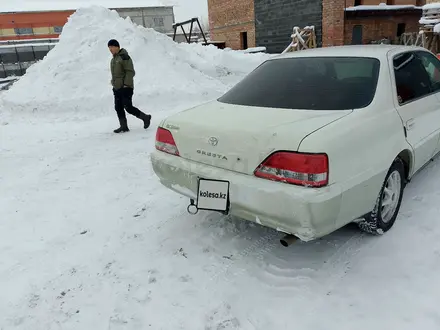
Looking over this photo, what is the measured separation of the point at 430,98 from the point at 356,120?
1.48 m

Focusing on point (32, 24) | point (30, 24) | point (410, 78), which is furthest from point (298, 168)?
point (30, 24)

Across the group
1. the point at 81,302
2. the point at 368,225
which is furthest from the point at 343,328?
the point at 81,302

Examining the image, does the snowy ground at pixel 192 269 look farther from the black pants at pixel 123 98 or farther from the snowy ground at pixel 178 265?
the black pants at pixel 123 98

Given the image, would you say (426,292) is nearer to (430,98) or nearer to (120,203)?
(430,98)

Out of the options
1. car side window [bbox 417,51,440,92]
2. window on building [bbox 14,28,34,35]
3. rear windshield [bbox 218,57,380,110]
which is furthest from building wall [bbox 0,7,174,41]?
car side window [bbox 417,51,440,92]

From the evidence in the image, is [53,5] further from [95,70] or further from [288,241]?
[288,241]

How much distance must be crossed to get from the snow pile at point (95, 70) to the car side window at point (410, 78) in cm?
659

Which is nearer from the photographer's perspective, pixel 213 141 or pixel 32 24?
Answer: pixel 213 141

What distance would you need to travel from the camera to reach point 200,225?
3.38m

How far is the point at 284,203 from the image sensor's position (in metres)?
2.28

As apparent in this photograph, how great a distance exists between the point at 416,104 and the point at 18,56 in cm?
1780

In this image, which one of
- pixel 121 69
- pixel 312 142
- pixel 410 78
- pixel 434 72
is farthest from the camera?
pixel 121 69

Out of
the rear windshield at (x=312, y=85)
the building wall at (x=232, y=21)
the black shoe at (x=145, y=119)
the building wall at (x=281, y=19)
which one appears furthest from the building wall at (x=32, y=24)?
the rear windshield at (x=312, y=85)

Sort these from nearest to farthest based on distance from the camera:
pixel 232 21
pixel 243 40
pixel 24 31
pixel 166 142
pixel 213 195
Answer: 1. pixel 213 195
2. pixel 166 142
3. pixel 243 40
4. pixel 232 21
5. pixel 24 31
